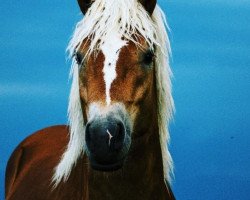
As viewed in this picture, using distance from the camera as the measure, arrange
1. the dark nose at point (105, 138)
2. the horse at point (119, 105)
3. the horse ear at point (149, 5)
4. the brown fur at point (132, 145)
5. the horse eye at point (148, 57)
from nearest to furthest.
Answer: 1. the dark nose at point (105, 138)
2. the horse at point (119, 105)
3. the brown fur at point (132, 145)
4. the horse eye at point (148, 57)
5. the horse ear at point (149, 5)

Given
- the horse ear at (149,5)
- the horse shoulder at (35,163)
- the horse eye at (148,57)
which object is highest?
the horse ear at (149,5)

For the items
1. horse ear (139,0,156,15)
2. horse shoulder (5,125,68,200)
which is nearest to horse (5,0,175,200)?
horse ear (139,0,156,15)

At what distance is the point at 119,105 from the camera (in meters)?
2.93

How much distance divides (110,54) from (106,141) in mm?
555

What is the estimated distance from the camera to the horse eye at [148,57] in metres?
3.19

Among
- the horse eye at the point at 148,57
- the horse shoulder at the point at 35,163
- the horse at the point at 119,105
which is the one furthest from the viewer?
the horse shoulder at the point at 35,163

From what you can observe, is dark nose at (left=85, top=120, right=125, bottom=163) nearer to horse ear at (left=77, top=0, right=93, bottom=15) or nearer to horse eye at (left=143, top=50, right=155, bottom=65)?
horse eye at (left=143, top=50, right=155, bottom=65)

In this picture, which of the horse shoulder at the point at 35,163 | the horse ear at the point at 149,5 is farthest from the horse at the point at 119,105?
the horse shoulder at the point at 35,163

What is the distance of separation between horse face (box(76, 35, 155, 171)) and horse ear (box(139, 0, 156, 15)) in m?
0.34

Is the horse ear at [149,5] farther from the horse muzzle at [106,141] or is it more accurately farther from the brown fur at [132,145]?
the horse muzzle at [106,141]

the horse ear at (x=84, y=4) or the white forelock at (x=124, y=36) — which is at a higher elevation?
the horse ear at (x=84, y=4)

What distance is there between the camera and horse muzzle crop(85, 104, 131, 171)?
2766mm

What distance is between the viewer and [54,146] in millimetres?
5203

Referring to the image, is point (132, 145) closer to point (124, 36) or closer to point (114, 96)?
point (114, 96)
